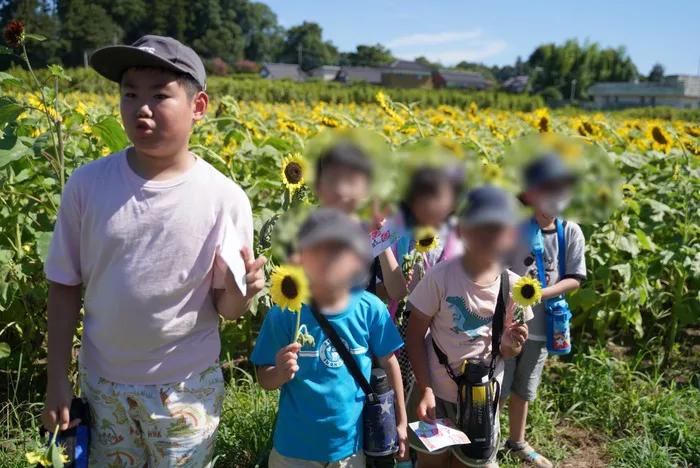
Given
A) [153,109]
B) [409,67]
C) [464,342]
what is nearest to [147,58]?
[153,109]

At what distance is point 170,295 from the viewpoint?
1.34m

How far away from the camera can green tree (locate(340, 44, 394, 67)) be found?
69812mm

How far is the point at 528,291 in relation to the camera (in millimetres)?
1480

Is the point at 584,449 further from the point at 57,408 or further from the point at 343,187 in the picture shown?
the point at 343,187

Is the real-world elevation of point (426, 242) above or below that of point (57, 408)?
above

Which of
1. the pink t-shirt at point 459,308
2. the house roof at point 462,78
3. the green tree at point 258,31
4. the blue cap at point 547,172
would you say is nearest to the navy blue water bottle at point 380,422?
the pink t-shirt at point 459,308

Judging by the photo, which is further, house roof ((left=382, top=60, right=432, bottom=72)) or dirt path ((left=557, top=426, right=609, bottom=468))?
house roof ((left=382, top=60, right=432, bottom=72))

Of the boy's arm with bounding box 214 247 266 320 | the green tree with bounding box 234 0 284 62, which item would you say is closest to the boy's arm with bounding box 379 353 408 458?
the boy's arm with bounding box 214 247 266 320

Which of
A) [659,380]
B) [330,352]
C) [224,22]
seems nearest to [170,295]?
[330,352]

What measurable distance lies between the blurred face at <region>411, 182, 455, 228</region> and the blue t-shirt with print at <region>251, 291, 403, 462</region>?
58cm

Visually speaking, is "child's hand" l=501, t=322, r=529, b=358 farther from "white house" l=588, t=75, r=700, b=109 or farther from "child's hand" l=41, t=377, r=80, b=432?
"white house" l=588, t=75, r=700, b=109

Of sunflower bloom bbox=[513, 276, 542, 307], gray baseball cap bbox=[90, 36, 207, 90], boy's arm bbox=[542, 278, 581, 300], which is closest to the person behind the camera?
gray baseball cap bbox=[90, 36, 207, 90]

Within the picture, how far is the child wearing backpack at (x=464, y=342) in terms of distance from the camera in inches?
64.5

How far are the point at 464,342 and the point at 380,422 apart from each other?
1.25 feet
